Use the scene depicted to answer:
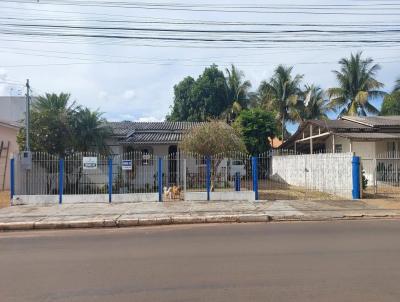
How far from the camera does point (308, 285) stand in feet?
18.7

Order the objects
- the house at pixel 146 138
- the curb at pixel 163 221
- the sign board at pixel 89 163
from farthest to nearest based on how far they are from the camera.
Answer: the house at pixel 146 138, the sign board at pixel 89 163, the curb at pixel 163 221

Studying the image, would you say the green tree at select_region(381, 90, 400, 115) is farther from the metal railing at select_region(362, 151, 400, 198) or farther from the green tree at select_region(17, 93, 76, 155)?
the green tree at select_region(17, 93, 76, 155)

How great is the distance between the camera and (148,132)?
27.7m

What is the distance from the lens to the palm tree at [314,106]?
41344mm

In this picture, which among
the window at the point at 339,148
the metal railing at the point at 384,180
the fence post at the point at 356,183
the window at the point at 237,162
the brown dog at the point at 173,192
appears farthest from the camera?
the window at the point at 339,148

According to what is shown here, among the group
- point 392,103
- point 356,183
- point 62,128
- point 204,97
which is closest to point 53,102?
point 62,128

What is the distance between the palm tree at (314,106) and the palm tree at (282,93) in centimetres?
88

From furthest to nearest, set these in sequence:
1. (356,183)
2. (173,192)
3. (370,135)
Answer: (370,135)
(173,192)
(356,183)

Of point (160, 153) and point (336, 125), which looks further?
point (160, 153)

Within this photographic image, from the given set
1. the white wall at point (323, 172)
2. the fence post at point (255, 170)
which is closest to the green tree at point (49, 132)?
the fence post at point (255, 170)

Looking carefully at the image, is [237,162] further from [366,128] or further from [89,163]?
[366,128]

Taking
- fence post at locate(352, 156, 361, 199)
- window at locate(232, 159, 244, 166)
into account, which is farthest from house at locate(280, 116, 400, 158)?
window at locate(232, 159, 244, 166)

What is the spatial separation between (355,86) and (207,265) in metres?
35.7

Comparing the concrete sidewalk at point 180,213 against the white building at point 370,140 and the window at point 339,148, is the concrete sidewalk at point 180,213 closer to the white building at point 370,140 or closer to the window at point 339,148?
the white building at point 370,140
